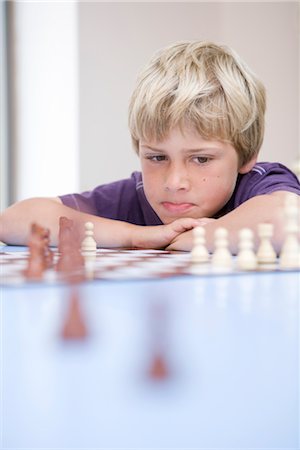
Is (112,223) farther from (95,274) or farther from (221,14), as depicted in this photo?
(221,14)

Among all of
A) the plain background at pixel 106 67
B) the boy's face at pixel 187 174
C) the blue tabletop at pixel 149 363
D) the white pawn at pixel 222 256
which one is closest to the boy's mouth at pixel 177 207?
the boy's face at pixel 187 174

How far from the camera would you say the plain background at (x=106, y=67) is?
12.3 ft

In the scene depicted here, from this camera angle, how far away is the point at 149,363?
2.20ft

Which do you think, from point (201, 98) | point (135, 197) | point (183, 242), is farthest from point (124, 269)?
point (135, 197)

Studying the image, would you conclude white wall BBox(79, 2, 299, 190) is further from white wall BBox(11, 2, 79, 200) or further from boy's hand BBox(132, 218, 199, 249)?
boy's hand BBox(132, 218, 199, 249)

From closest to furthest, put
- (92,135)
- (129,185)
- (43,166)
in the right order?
(129,185)
(92,135)
(43,166)

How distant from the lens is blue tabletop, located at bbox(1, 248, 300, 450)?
64cm

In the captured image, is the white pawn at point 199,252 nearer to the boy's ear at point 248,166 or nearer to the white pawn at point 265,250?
the white pawn at point 265,250

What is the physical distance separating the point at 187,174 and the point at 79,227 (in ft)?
0.83

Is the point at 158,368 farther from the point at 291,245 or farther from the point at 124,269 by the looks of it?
the point at 291,245

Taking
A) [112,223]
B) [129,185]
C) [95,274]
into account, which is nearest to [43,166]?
[129,185]

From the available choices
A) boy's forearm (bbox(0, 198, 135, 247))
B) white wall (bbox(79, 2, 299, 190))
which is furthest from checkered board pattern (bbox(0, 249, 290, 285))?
white wall (bbox(79, 2, 299, 190))

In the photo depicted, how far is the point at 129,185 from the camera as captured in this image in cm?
184

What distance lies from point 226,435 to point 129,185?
1.21 m
